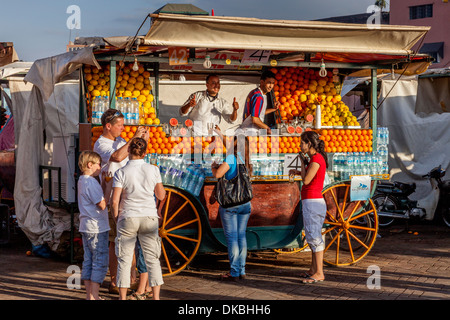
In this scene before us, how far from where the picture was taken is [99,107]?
749 centimetres

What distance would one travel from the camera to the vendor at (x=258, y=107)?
7.84 meters

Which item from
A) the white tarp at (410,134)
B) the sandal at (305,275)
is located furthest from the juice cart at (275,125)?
the white tarp at (410,134)

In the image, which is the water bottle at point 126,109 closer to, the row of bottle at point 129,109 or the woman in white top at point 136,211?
the row of bottle at point 129,109

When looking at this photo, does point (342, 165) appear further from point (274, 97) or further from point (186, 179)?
point (186, 179)

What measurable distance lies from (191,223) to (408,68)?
3796mm

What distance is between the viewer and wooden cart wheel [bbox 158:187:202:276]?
712 cm

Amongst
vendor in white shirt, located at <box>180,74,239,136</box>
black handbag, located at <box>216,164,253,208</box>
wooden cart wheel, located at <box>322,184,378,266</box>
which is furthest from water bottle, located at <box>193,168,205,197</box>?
wooden cart wheel, located at <box>322,184,378,266</box>

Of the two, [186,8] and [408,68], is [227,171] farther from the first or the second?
[408,68]

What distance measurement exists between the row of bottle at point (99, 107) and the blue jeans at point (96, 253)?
6.77ft

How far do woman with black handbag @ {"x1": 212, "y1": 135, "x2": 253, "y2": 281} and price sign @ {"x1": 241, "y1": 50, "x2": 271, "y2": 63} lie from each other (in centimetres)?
96

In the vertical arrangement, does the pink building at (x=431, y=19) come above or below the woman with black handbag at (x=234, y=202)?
above

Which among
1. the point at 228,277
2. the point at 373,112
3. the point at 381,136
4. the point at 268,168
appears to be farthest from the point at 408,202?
the point at 228,277

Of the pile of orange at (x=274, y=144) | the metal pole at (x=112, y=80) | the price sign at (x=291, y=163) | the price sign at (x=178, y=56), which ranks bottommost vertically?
the price sign at (x=291, y=163)

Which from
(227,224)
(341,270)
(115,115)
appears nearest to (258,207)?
(227,224)
